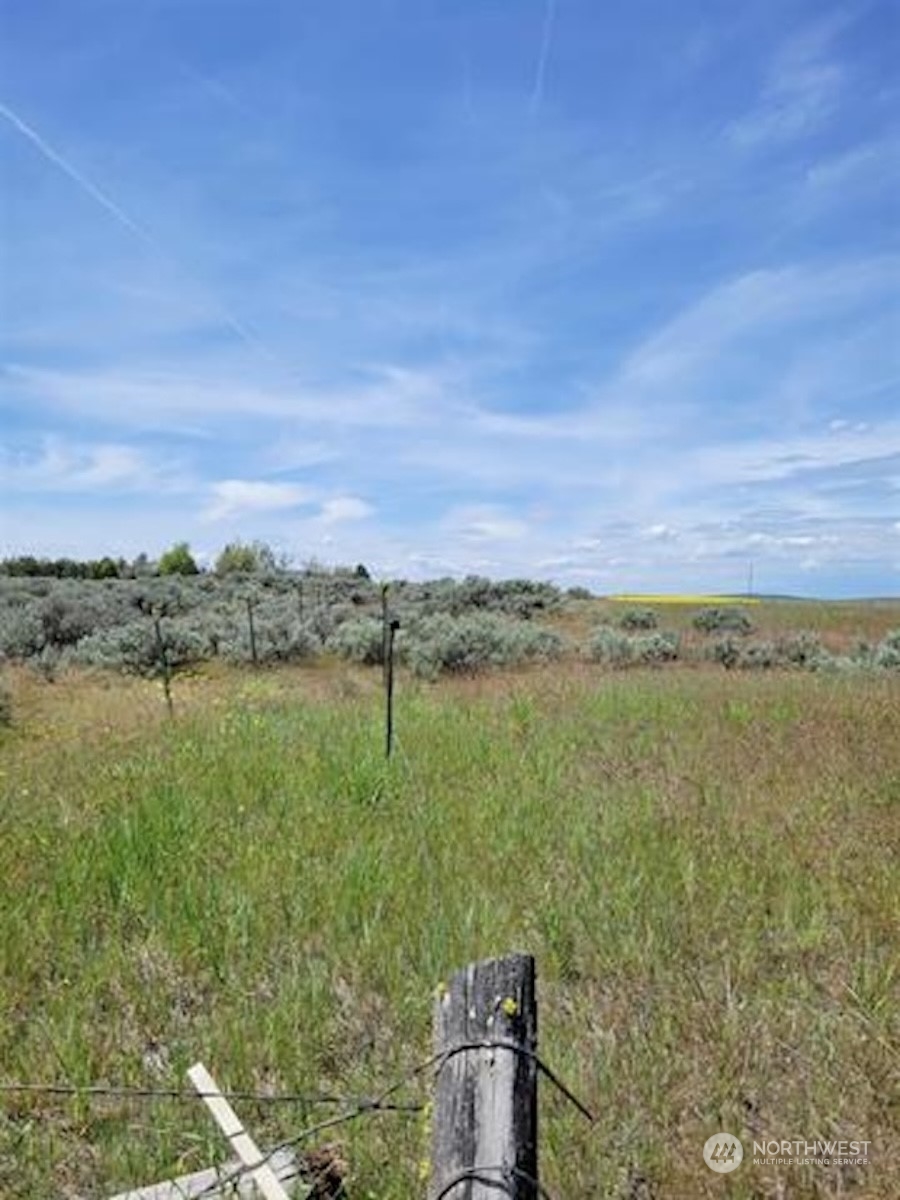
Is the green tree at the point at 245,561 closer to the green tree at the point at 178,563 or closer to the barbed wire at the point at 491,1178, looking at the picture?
the green tree at the point at 178,563

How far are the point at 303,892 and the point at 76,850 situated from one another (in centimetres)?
163

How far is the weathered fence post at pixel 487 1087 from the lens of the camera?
1.73m

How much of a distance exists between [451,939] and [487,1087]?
8.87 ft

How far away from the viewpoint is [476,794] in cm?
691

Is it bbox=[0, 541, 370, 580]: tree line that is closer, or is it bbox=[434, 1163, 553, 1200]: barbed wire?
bbox=[434, 1163, 553, 1200]: barbed wire

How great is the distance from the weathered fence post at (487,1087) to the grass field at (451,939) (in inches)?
51.3

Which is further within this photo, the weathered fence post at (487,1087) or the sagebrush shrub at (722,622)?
the sagebrush shrub at (722,622)

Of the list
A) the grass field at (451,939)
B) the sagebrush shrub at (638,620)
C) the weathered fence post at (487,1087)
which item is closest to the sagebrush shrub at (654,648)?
the sagebrush shrub at (638,620)

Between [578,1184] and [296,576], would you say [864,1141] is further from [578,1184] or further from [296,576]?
[296,576]

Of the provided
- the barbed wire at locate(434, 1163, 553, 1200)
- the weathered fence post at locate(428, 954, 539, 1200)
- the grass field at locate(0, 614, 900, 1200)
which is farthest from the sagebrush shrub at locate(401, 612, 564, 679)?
the barbed wire at locate(434, 1163, 553, 1200)

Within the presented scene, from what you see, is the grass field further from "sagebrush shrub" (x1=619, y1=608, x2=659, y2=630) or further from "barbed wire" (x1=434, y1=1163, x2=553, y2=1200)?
"sagebrush shrub" (x1=619, y1=608, x2=659, y2=630)

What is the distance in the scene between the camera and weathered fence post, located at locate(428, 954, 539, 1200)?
173 cm

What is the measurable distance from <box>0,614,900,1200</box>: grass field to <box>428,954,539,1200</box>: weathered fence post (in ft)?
4.27

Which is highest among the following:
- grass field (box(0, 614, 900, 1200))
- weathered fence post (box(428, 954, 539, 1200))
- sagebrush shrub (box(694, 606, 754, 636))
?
sagebrush shrub (box(694, 606, 754, 636))
